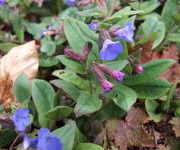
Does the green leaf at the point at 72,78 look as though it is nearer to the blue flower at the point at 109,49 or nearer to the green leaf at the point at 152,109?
the blue flower at the point at 109,49

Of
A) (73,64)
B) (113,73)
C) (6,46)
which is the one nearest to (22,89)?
(73,64)

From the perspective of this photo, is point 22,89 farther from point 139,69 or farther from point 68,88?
point 139,69

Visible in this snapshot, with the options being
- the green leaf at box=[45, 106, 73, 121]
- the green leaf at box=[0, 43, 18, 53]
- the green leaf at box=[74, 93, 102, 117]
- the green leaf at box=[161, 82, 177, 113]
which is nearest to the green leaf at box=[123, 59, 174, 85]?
the green leaf at box=[161, 82, 177, 113]

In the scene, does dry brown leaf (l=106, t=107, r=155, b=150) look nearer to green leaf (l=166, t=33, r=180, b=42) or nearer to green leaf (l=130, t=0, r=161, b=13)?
green leaf (l=166, t=33, r=180, b=42)

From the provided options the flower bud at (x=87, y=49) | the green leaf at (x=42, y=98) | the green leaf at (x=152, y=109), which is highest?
the flower bud at (x=87, y=49)

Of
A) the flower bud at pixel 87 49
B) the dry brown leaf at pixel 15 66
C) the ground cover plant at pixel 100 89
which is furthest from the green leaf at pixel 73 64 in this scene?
the dry brown leaf at pixel 15 66
